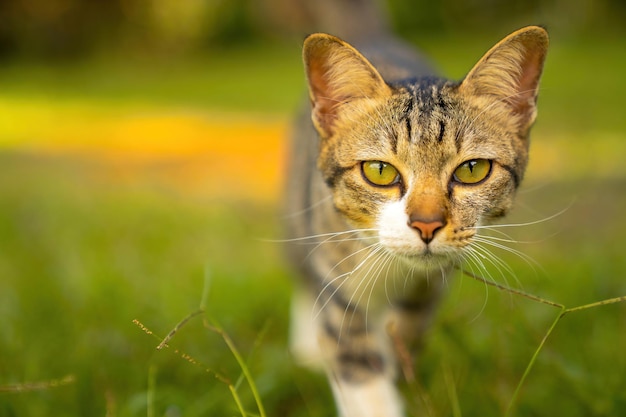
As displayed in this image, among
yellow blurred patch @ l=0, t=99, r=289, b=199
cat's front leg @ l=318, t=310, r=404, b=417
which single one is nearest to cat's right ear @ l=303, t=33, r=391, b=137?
cat's front leg @ l=318, t=310, r=404, b=417

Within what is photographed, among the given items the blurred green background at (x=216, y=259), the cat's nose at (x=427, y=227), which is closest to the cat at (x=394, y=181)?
the cat's nose at (x=427, y=227)

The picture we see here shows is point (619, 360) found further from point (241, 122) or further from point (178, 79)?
point (178, 79)

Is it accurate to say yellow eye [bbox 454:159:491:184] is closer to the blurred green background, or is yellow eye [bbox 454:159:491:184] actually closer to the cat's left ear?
the cat's left ear

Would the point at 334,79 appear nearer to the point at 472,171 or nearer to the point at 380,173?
the point at 380,173

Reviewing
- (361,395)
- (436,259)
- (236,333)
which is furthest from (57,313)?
(436,259)

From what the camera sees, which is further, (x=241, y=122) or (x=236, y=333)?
(x=241, y=122)

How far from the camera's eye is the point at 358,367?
7.10 feet

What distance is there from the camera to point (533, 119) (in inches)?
76.3

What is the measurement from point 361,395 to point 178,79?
41.0ft

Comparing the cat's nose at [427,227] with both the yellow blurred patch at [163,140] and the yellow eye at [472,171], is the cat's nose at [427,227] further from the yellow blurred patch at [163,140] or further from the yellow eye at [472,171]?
the yellow blurred patch at [163,140]

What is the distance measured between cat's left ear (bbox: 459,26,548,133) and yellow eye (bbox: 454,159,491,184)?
205 millimetres

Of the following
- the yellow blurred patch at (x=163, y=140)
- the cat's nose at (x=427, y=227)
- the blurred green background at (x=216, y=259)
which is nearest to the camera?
the cat's nose at (x=427, y=227)

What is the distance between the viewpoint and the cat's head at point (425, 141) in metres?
1.76

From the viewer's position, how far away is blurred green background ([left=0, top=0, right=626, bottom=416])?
2074 mm
